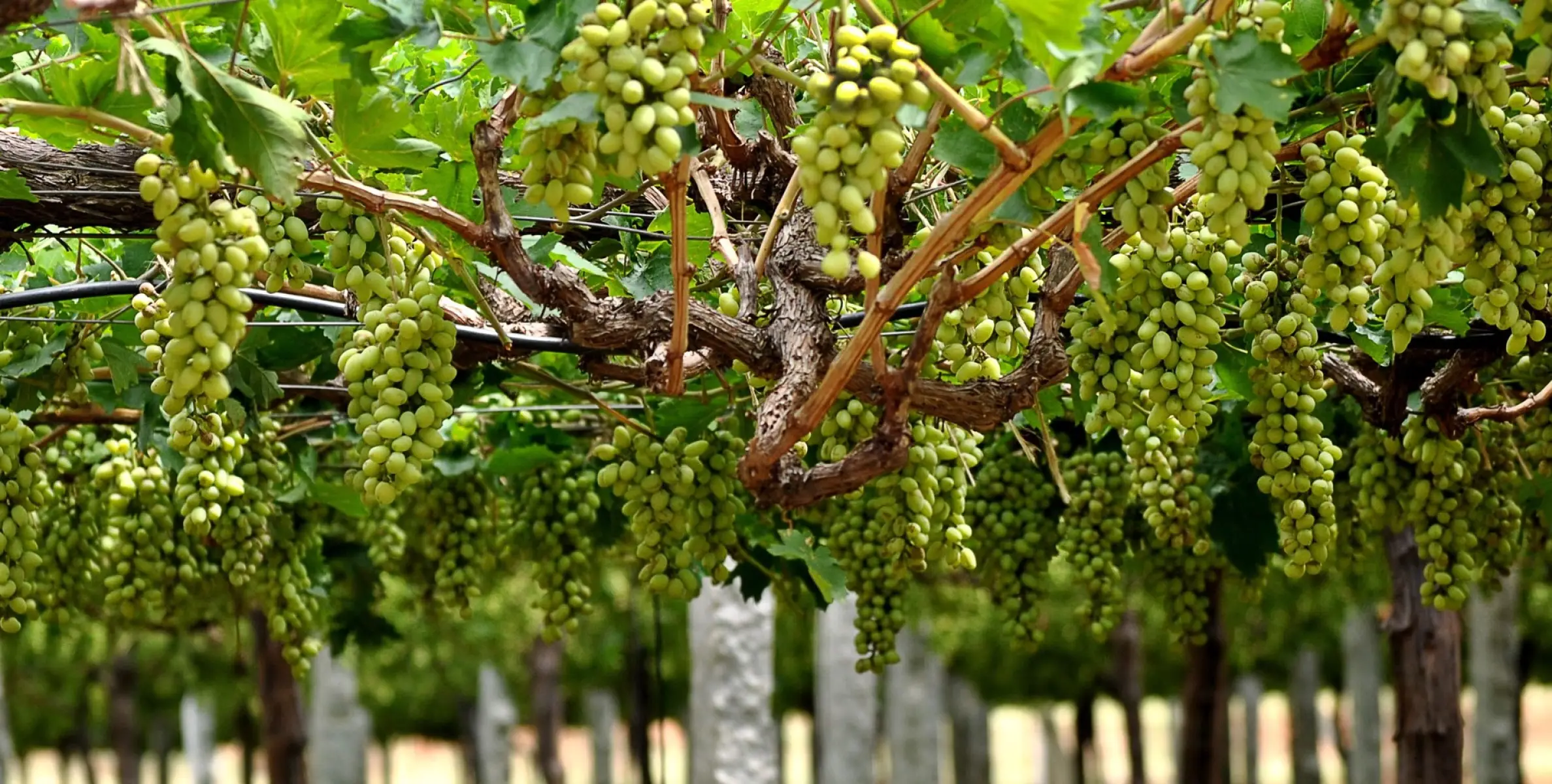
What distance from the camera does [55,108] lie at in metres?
2.23

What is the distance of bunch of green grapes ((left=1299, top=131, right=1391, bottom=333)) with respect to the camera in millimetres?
2322

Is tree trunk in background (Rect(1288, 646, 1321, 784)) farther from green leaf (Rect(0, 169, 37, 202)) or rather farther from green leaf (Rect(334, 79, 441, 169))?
green leaf (Rect(0, 169, 37, 202))

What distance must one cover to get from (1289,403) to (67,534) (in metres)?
3.46

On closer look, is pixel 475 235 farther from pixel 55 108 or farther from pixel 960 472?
pixel 960 472

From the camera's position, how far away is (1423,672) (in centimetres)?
580

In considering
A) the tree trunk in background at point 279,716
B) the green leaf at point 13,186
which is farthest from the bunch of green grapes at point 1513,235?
the tree trunk in background at point 279,716

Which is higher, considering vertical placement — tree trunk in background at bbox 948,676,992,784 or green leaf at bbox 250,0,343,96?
green leaf at bbox 250,0,343,96

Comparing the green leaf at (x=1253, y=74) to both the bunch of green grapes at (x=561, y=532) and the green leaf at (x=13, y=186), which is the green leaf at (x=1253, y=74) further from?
the bunch of green grapes at (x=561, y=532)

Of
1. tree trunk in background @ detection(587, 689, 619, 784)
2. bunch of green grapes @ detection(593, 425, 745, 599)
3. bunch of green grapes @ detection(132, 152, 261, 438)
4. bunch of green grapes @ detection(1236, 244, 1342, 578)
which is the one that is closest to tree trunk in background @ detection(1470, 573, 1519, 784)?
bunch of green grapes @ detection(1236, 244, 1342, 578)

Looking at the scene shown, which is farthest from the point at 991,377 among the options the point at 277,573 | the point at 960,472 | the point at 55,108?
the point at 277,573

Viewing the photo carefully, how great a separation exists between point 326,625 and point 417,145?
404 centimetres

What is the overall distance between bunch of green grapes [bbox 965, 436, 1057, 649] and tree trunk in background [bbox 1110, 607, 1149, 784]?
21.9 ft

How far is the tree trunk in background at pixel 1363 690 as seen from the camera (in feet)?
44.9

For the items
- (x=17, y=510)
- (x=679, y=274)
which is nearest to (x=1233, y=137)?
(x=679, y=274)
